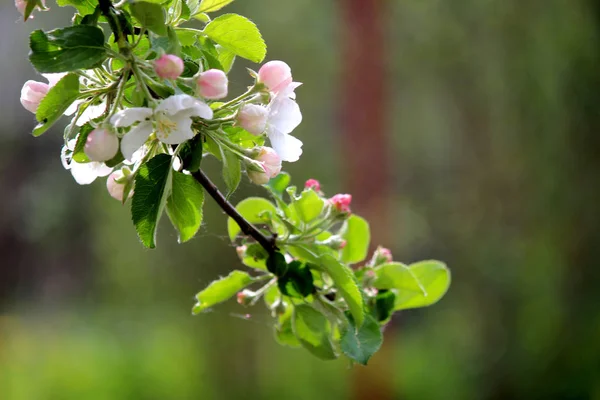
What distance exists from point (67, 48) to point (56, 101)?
0.12ft

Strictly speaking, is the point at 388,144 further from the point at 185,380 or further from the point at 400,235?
the point at 185,380

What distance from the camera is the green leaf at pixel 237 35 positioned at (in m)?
0.41

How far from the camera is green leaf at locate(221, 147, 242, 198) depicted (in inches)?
15.5

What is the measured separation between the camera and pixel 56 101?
1.17ft

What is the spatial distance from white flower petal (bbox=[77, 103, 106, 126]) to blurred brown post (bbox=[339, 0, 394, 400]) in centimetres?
276

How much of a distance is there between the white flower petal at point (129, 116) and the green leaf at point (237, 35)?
0.09m

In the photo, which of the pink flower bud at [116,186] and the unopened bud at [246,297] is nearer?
the pink flower bud at [116,186]

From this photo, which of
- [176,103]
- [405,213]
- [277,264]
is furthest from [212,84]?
[405,213]

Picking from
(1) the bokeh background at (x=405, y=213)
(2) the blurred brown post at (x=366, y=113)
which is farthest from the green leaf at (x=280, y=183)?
(2) the blurred brown post at (x=366, y=113)

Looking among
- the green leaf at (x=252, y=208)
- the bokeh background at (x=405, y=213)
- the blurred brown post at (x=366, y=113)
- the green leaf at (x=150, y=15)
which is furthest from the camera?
the blurred brown post at (x=366, y=113)

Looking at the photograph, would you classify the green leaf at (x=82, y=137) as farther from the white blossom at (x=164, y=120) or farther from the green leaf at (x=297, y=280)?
the green leaf at (x=297, y=280)

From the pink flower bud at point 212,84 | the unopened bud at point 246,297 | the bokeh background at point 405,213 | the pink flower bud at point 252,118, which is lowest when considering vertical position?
→ the bokeh background at point 405,213

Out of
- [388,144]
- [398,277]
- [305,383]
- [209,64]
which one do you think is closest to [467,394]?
[305,383]

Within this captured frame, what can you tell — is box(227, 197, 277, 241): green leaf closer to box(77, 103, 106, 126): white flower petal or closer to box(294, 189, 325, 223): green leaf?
box(294, 189, 325, 223): green leaf
